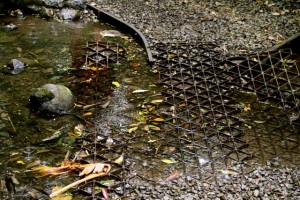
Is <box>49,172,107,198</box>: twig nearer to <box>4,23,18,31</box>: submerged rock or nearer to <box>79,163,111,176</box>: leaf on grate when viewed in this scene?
<box>79,163,111,176</box>: leaf on grate

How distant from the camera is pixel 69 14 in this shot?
23.9 ft

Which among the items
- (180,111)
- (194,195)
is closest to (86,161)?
(194,195)

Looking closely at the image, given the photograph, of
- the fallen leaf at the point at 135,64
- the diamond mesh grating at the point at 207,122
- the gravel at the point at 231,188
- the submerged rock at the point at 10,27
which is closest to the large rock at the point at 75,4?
the submerged rock at the point at 10,27

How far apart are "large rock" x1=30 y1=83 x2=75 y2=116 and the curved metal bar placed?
5.07ft

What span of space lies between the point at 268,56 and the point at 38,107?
3.10 m

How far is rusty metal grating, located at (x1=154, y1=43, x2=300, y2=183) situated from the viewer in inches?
160

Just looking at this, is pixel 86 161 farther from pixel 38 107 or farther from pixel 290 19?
pixel 290 19

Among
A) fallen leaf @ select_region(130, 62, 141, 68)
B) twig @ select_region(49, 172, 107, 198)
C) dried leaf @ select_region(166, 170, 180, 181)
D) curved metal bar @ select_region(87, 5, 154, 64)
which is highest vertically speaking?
curved metal bar @ select_region(87, 5, 154, 64)

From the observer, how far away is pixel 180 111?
4730 millimetres

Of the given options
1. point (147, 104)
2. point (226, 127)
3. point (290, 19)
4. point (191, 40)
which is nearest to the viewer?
point (226, 127)

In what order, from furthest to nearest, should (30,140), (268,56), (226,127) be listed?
(268,56), (226,127), (30,140)

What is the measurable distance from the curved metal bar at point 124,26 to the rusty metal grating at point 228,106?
0.16m

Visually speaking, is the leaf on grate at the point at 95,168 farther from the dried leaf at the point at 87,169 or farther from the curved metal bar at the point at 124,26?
the curved metal bar at the point at 124,26

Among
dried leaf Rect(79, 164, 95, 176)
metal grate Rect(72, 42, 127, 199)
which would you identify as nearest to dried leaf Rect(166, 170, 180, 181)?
metal grate Rect(72, 42, 127, 199)
